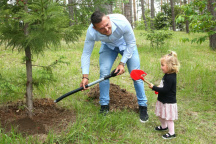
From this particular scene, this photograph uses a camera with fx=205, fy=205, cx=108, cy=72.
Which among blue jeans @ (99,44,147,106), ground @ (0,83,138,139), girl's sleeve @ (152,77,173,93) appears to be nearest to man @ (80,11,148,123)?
blue jeans @ (99,44,147,106)

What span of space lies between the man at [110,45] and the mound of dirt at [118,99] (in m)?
0.32

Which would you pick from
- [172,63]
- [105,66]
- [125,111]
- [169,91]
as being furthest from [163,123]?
[105,66]

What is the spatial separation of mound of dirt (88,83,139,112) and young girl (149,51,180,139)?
892 millimetres

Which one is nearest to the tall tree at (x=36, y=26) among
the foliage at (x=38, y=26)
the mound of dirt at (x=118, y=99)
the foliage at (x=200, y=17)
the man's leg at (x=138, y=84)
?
the foliage at (x=38, y=26)

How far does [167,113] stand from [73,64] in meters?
3.98

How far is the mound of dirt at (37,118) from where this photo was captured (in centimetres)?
268

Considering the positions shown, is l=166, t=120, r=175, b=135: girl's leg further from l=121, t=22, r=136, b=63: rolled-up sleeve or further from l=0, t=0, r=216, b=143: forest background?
l=121, t=22, r=136, b=63: rolled-up sleeve

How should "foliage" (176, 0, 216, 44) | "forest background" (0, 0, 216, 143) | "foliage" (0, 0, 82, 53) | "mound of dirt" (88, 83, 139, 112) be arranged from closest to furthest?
1. "foliage" (0, 0, 82, 53)
2. "forest background" (0, 0, 216, 143)
3. "mound of dirt" (88, 83, 139, 112)
4. "foliage" (176, 0, 216, 44)

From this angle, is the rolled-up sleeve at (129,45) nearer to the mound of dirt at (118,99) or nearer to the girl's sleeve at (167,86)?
the girl's sleeve at (167,86)

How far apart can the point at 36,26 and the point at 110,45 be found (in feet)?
3.97

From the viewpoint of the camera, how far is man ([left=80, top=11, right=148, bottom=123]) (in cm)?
274

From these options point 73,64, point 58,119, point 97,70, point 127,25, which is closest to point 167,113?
point 127,25

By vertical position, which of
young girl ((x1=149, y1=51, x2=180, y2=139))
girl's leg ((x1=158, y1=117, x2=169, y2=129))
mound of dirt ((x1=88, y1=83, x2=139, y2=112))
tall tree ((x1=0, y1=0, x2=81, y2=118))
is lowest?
girl's leg ((x1=158, y1=117, x2=169, y2=129))

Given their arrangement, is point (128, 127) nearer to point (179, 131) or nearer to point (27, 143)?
point (179, 131)
